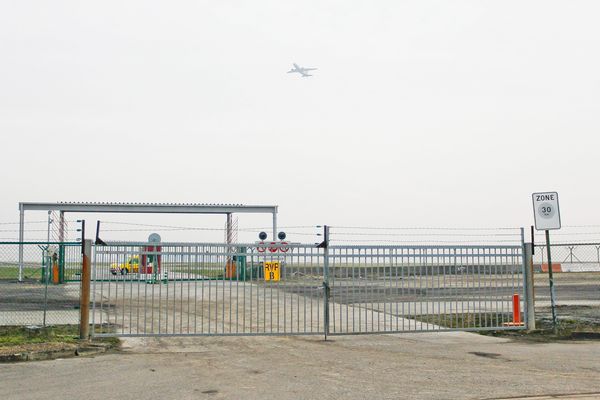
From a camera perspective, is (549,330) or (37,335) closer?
(37,335)

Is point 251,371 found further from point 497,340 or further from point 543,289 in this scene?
point 543,289

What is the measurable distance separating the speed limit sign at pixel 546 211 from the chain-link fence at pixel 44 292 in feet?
35.3

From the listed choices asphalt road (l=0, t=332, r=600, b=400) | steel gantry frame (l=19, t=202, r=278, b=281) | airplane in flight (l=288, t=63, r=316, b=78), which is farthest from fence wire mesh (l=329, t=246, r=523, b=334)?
airplane in flight (l=288, t=63, r=316, b=78)

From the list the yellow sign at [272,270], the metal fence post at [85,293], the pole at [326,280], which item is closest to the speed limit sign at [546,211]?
the pole at [326,280]

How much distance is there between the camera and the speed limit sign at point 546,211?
14992 millimetres

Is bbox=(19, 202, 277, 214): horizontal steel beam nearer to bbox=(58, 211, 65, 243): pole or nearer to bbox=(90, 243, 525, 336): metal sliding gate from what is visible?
bbox=(58, 211, 65, 243): pole

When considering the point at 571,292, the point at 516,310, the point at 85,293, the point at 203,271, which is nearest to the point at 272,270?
the point at 203,271

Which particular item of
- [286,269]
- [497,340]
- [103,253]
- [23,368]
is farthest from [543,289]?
[23,368]

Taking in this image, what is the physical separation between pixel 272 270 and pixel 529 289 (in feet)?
20.0

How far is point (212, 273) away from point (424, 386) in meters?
6.25

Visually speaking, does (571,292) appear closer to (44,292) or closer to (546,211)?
(546,211)

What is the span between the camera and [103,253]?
13.1 meters

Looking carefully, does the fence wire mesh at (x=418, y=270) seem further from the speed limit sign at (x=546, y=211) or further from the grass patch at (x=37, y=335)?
the grass patch at (x=37, y=335)

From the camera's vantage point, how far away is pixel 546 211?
1509 centimetres
